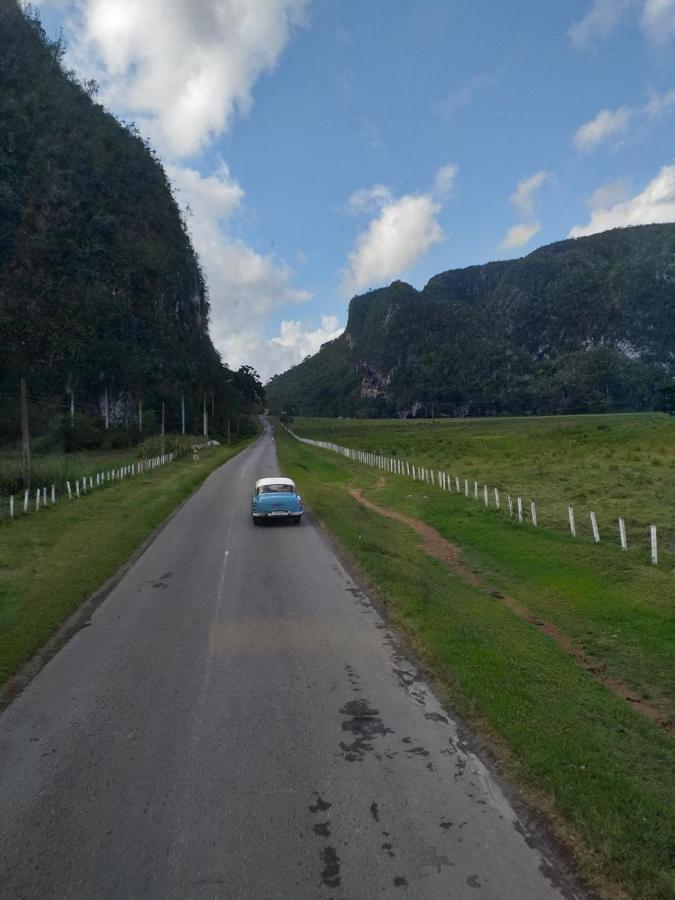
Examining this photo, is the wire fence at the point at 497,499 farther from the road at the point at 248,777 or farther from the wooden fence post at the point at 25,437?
the wooden fence post at the point at 25,437

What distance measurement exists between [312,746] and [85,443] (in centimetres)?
5996

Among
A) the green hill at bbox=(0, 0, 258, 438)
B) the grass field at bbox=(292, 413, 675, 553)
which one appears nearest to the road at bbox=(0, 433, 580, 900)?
the grass field at bbox=(292, 413, 675, 553)

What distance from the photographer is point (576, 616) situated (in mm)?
10977

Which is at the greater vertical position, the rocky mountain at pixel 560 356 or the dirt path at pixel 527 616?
the rocky mountain at pixel 560 356

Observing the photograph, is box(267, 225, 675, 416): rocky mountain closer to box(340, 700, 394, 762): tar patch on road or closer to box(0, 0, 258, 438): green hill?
box(0, 0, 258, 438): green hill

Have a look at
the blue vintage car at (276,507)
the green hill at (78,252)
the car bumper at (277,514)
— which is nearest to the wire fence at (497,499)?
the blue vintage car at (276,507)

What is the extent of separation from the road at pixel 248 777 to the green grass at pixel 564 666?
1.44 ft

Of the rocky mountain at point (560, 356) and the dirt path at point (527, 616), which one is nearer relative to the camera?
Answer: the dirt path at point (527, 616)

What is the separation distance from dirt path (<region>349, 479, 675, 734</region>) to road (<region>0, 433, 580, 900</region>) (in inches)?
102

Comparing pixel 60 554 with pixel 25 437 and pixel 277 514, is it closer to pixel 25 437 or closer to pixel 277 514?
pixel 277 514

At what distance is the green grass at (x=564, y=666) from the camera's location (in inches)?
184

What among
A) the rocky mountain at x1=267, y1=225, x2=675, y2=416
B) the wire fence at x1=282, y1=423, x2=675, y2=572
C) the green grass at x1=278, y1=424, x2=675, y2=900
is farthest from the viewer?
the rocky mountain at x1=267, y1=225, x2=675, y2=416

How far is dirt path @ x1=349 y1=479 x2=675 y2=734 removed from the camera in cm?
748

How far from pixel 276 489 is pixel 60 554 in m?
7.87
